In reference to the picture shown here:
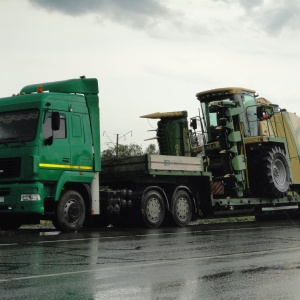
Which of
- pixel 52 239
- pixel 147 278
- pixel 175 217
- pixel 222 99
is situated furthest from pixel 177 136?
pixel 147 278

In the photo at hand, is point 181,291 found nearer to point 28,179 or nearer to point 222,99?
point 28,179

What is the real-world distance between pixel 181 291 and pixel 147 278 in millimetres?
965

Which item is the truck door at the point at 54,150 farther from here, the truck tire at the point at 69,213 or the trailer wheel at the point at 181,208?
the trailer wheel at the point at 181,208

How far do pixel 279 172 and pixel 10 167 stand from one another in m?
9.85

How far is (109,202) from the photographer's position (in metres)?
17.1

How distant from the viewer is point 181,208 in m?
18.5

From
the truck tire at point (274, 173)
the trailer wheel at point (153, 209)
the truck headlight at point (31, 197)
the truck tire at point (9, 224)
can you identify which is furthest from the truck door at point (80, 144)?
the truck tire at point (274, 173)

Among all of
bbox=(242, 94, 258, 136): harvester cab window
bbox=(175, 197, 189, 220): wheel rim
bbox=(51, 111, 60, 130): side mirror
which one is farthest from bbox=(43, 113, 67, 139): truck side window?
bbox=(242, 94, 258, 136): harvester cab window

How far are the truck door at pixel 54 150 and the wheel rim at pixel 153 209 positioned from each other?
9.85ft

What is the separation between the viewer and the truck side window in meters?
15.2

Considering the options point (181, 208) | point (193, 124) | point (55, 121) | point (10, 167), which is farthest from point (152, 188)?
point (10, 167)

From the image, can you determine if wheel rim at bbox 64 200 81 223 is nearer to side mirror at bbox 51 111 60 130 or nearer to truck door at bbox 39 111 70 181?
truck door at bbox 39 111 70 181

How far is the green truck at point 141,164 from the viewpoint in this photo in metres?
15.1

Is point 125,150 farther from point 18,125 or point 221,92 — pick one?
point 18,125
